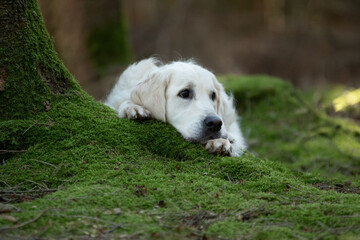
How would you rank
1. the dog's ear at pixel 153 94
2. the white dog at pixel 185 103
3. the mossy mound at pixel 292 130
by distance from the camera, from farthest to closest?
the mossy mound at pixel 292 130 < the dog's ear at pixel 153 94 < the white dog at pixel 185 103

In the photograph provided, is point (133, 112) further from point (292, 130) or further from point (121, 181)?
point (292, 130)

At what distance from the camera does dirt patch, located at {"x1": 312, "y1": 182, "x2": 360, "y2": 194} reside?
400cm

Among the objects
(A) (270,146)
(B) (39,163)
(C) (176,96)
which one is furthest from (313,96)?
(B) (39,163)

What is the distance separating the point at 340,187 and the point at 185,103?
1777 mm

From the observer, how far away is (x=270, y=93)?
9273 millimetres

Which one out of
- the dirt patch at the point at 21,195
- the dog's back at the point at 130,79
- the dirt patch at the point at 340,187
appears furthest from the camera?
the dog's back at the point at 130,79

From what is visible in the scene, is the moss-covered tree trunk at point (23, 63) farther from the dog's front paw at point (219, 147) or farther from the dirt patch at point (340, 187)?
the dirt patch at point (340, 187)

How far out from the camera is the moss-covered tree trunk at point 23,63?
3.89 m

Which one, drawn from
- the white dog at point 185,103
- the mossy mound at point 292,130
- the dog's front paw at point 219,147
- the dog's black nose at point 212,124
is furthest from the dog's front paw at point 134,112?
the mossy mound at point 292,130

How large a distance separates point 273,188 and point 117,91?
111 inches

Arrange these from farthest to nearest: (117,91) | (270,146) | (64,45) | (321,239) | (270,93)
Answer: (64,45)
(270,93)
(270,146)
(117,91)
(321,239)

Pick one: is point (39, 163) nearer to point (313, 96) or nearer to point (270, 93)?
point (270, 93)

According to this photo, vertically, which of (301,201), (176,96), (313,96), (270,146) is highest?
(313,96)

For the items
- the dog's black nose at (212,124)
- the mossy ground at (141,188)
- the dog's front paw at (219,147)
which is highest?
the dog's black nose at (212,124)
